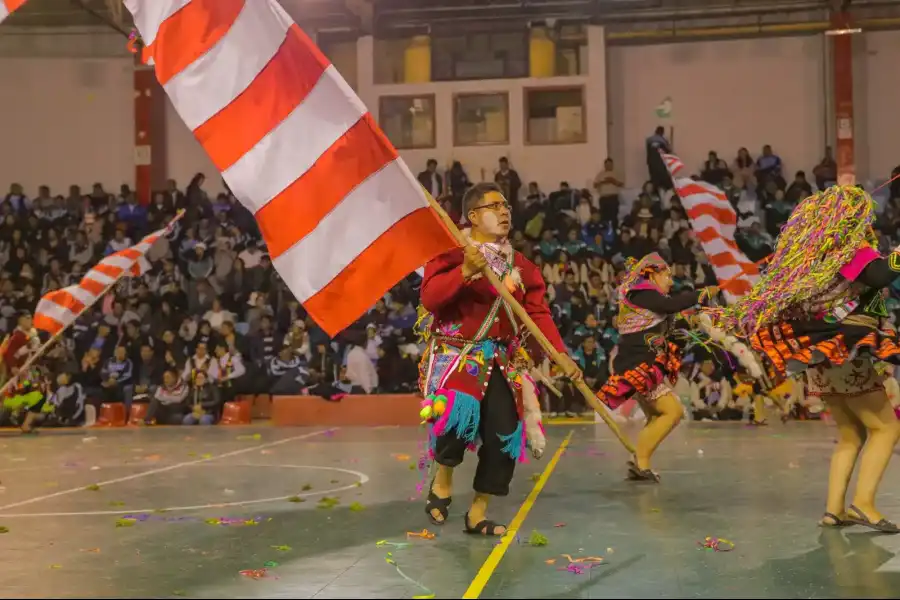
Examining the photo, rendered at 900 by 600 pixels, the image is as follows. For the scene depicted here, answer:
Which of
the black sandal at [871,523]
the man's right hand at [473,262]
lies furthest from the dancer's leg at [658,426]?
the man's right hand at [473,262]

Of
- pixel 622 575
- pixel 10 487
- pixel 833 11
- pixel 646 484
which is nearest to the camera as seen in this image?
pixel 622 575

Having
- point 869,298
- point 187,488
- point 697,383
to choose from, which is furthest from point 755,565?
point 697,383

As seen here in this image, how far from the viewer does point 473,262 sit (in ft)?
16.1

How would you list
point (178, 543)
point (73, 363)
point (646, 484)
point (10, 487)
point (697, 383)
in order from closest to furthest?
point (178, 543), point (646, 484), point (10, 487), point (697, 383), point (73, 363)

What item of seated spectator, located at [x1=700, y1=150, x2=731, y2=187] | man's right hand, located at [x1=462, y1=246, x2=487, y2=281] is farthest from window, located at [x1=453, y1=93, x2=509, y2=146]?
man's right hand, located at [x1=462, y1=246, x2=487, y2=281]

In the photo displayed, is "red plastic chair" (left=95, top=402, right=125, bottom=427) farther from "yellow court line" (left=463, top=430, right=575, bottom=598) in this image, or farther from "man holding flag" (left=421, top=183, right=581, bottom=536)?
"man holding flag" (left=421, top=183, right=581, bottom=536)

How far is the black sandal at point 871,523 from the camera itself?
5305 mm

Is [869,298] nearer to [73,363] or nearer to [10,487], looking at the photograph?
[10,487]

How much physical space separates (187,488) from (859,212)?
529 centimetres

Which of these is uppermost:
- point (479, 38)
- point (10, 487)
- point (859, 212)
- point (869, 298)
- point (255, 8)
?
point (479, 38)

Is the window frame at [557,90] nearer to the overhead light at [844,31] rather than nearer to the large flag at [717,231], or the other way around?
the overhead light at [844,31]

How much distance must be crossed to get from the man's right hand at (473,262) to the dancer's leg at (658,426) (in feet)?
11.6

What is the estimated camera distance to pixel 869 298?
5.41 meters

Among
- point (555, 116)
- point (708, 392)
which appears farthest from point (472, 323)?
point (555, 116)
